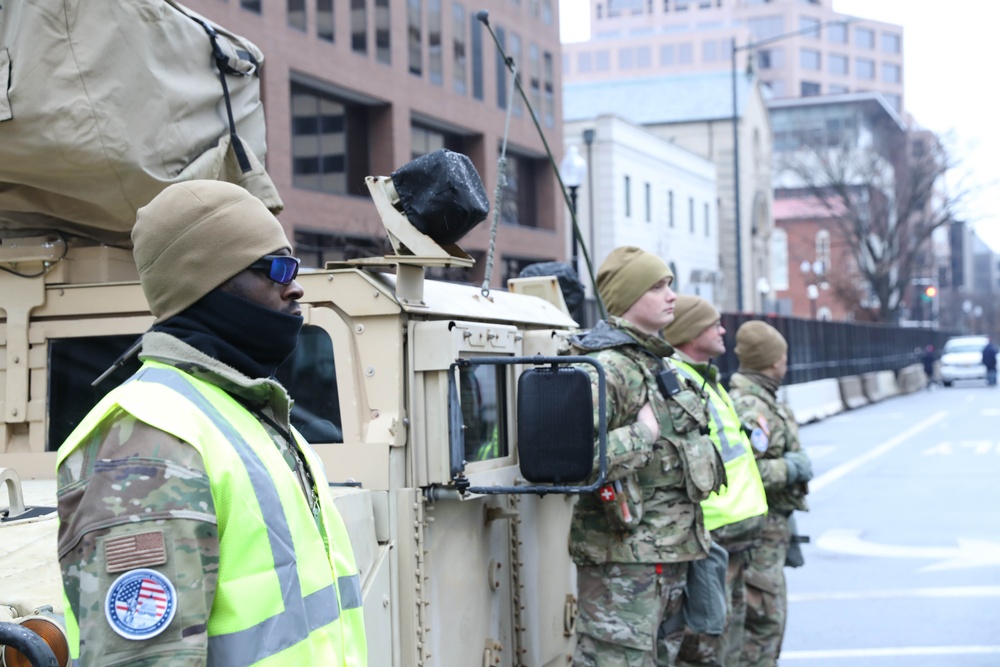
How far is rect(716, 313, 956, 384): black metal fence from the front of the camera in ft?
79.8

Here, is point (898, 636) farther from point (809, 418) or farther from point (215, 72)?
point (809, 418)

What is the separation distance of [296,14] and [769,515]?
18.9 meters

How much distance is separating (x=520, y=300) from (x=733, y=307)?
52675 mm

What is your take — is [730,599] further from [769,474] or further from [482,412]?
[482,412]

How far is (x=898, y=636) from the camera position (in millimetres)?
8000

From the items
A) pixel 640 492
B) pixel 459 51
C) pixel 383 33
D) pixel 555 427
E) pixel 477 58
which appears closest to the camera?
pixel 555 427

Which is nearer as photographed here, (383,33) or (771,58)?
(383,33)

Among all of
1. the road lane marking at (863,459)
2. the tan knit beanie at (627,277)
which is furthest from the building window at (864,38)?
the tan knit beanie at (627,277)

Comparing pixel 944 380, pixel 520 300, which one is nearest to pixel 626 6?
pixel 944 380

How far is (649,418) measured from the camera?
4.61 meters

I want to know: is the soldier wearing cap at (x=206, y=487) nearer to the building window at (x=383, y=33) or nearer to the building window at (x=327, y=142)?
the building window at (x=327, y=142)

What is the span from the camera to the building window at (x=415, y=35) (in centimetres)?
2743

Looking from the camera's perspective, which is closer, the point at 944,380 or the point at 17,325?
the point at 17,325

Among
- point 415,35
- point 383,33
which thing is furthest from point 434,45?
point 383,33
